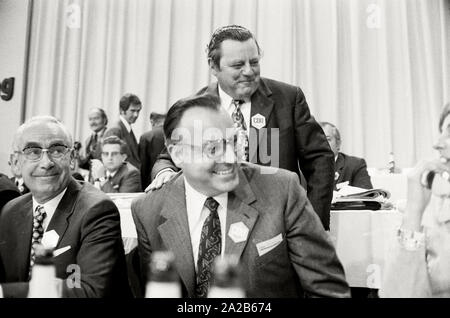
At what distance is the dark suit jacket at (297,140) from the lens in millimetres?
2119

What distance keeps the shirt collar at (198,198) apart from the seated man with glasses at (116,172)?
2.21 meters

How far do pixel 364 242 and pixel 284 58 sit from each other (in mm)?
4276

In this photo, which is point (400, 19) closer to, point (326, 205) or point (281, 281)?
A: point (326, 205)

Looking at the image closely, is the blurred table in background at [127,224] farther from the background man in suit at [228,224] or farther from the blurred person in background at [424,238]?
the blurred person in background at [424,238]

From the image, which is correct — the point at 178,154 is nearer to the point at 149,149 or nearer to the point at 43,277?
the point at 43,277

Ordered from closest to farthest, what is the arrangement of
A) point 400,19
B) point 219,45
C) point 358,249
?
point 219,45, point 358,249, point 400,19

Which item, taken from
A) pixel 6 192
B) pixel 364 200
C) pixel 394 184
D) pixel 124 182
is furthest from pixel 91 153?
pixel 364 200

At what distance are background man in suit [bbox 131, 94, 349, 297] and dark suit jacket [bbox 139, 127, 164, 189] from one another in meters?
2.48

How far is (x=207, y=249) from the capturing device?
1471mm

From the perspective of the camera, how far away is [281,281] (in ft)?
4.92

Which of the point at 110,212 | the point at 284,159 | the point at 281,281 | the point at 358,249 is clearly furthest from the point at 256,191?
the point at 358,249

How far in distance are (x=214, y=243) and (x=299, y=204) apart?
0.87ft

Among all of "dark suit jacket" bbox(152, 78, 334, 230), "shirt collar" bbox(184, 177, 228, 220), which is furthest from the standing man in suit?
"shirt collar" bbox(184, 177, 228, 220)

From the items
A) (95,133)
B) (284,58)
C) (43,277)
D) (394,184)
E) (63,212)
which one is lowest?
(43,277)
